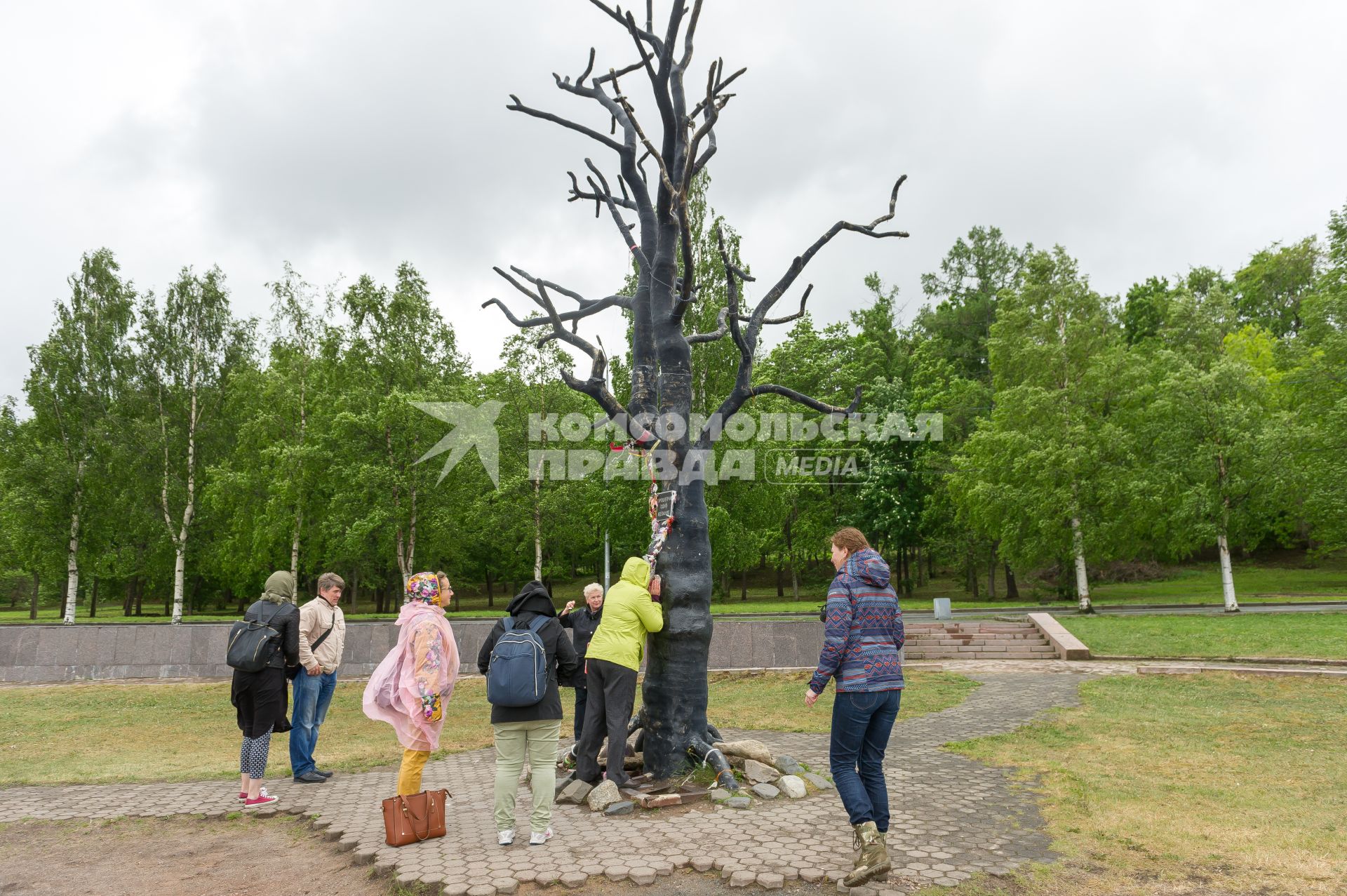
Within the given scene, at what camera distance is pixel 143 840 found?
554 cm

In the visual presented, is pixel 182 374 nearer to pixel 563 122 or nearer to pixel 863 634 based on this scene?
pixel 563 122

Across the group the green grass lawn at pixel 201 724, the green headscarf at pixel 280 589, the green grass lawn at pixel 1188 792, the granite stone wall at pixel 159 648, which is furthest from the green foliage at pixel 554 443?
→ the green headscarf at pixel 280 589

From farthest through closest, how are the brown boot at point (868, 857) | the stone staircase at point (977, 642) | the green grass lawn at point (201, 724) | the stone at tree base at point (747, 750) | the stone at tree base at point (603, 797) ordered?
1. the stone staircase at point (977, 642)
2. the green grass lawn at point (201, 724)
3. the stone at tree base at point (747, 750)
4. the stone at tree base at point (603, 797)
5. the brown boot at point (868, 857)

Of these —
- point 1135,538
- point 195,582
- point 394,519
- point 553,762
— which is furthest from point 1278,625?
point 195,582

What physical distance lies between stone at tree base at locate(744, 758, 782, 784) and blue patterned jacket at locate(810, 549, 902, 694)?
2122 millimetres

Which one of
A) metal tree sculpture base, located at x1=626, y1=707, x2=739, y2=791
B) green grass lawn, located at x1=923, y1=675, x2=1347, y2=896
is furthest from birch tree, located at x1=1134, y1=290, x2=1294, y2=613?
metal tree sculpture base, located at x1=626, y1=707, x2=739, y2=791

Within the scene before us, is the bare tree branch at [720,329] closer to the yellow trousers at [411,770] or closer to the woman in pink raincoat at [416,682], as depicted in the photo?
the woman in pink raincoat at [416,682]

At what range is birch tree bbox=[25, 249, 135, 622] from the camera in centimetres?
2833

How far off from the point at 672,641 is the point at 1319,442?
25557mm

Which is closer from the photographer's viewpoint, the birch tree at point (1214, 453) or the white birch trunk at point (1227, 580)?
the white birch trunk at point (1227, 580)

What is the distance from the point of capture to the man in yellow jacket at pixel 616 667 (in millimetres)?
6086

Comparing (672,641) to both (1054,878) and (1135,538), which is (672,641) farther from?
(1135,538)

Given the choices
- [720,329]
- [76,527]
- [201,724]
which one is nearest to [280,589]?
[720,329]

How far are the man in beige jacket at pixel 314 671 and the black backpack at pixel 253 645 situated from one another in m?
0.54
